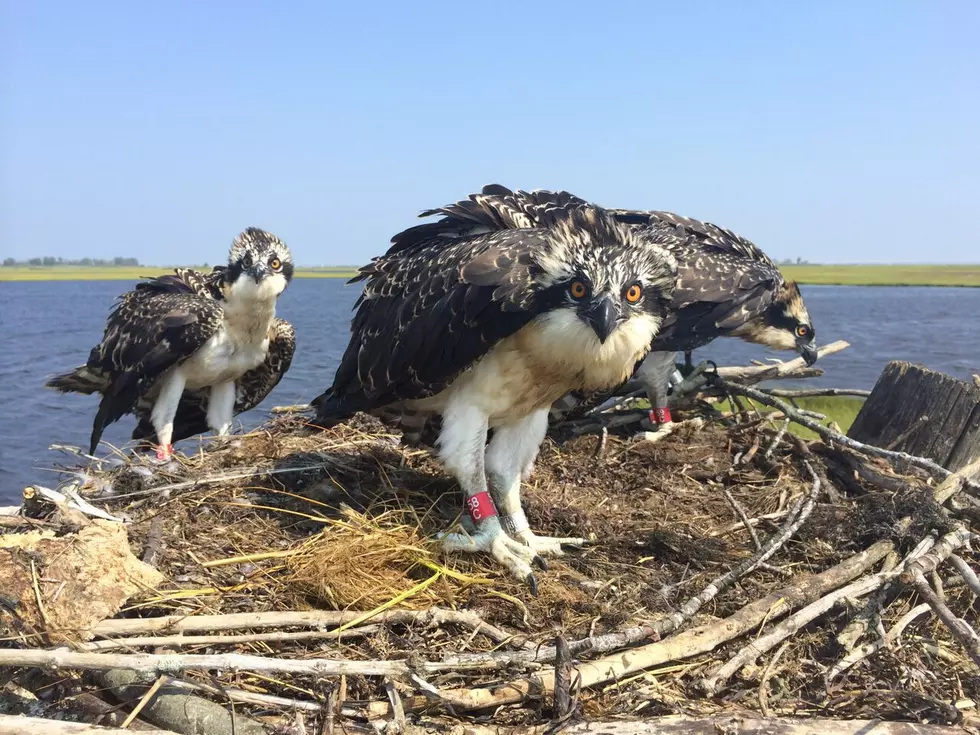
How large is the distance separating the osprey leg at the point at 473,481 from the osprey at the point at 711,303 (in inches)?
44.7

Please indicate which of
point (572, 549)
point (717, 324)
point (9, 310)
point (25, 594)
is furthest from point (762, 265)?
point (9, 310)

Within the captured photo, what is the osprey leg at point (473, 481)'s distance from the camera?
4.01m

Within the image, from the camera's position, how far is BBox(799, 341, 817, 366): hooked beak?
6995 mm

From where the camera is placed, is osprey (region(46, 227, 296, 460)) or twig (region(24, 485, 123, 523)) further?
osprey (region(46, 227, 296, 460))

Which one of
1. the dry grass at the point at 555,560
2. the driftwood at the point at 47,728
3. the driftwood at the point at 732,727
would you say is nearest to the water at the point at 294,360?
the dry grass at the point at 555,560

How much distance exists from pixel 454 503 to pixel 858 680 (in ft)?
7.92

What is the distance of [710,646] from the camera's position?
3066 mm

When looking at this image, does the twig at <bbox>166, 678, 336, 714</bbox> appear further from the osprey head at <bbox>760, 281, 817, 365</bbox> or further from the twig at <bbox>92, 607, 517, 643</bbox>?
the osprey head at <bbox>760, 281, 817, 365</bbox>

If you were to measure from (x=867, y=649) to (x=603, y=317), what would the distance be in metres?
1.70

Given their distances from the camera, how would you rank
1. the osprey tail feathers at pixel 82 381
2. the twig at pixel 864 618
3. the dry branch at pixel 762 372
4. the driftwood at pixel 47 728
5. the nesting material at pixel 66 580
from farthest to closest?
the osprey tail feathers at pixel 82 381 → the dry branch at pixel 762 372 → the twig at pixel 864 618 → the nesting material at pixel 66 580 → the driftwood at pixel 47 728

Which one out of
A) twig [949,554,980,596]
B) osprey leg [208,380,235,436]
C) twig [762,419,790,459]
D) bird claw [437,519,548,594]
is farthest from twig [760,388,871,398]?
osprey leg [208,380,235,436]

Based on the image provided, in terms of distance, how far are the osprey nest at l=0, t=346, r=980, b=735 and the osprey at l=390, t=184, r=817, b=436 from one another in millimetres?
1001

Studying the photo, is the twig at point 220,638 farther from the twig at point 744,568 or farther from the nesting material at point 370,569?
the twig at point 744,568

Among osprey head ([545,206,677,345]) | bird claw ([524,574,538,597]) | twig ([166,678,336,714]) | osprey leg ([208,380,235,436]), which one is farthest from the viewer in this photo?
osprey leg ([208,380,235,436])
